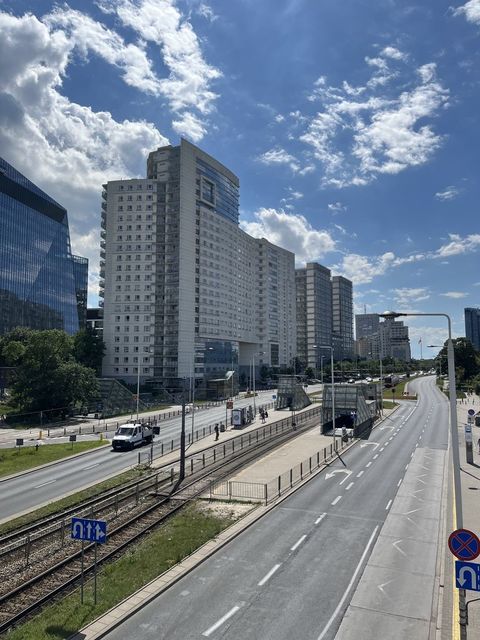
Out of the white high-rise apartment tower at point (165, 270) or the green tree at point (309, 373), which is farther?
the green tree at point (309, 373)

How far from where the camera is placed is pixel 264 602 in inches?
555

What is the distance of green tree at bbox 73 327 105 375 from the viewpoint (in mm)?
105938

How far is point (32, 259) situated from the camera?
520 ft

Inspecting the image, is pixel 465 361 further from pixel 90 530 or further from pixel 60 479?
pixel 90 530

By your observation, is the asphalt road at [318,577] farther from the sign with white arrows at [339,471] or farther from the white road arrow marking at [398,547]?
the sign with white arrows at [339,471]

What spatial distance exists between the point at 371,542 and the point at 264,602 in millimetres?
6766

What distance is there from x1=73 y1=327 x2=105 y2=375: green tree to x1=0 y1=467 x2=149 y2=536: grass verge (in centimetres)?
7729

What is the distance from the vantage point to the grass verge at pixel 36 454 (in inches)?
1385

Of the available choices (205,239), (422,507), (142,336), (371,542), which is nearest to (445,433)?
(422,507)

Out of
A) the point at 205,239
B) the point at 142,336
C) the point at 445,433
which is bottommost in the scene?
the point at 445,433

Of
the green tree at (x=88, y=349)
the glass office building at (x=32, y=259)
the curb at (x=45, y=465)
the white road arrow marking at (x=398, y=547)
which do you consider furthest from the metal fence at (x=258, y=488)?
the glass office building at (x=32, y=259)

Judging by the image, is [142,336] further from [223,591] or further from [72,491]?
[223,591]

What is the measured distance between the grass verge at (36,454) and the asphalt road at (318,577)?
69.1 ft

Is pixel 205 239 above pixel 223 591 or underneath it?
above
